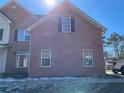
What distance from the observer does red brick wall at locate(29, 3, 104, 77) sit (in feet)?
58.1

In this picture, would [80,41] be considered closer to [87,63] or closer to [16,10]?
[87,63]

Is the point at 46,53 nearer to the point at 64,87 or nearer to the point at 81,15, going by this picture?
the point at 81,15

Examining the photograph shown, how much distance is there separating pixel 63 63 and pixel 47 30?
3762 mm

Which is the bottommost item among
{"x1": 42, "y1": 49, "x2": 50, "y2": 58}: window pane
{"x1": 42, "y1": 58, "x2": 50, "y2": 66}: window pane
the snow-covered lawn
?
the snow-covered lawn

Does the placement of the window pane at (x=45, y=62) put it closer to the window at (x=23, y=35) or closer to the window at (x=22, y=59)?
the window at (x=22, y=59)

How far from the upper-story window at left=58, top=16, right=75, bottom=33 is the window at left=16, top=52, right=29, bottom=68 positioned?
6.13 metres

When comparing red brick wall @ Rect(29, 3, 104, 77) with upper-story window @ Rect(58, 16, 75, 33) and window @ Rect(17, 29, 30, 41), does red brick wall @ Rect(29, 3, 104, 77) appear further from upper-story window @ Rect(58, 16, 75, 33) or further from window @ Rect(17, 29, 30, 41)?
window @ Rect(17, 29, 30, 41)

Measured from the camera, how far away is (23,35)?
22.6m

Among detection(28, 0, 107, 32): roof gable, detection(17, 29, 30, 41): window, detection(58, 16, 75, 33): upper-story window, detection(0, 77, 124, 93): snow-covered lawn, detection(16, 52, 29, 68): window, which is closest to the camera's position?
detection(0, 77, 124, 93): snow-covered lawn

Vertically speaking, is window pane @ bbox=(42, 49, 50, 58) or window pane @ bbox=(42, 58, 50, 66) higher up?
window pane @ bbox=(42, 49, 50, 58)

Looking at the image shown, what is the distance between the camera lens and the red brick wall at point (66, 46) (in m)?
17.7

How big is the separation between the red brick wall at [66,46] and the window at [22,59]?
4.32 metres

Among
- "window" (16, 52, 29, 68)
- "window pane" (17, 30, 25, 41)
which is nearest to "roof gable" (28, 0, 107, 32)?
"window pane" (17, 30, 25, 41)

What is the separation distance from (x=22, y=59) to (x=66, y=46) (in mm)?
6734
